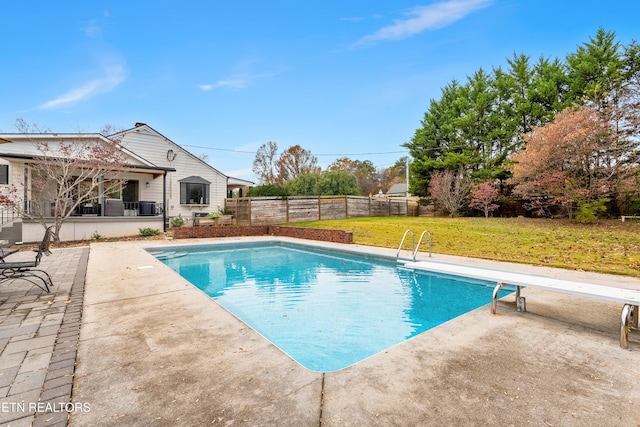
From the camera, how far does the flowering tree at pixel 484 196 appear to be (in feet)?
68.0

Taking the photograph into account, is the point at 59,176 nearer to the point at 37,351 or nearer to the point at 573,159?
the point at 37,351

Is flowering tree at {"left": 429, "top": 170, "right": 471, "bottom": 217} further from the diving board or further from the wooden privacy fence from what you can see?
the diving board

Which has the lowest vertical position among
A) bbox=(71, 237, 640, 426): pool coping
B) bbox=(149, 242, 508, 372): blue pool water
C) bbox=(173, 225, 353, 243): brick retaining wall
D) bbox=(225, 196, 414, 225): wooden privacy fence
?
bbox=(149, 242, 508, 372): blue pool water

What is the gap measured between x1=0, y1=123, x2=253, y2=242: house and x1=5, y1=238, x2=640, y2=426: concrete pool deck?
1220 centimetres

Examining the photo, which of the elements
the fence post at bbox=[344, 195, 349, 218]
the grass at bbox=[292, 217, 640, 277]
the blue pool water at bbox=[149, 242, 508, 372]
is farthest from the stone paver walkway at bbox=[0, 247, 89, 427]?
the fence post at bbox=[344, 195, 349, 218]

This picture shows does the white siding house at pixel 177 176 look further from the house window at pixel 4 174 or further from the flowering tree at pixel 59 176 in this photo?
the house window at pixel 4 174

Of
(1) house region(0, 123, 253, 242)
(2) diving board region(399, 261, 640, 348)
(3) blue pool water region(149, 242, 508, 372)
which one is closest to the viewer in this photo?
(2) diving board region(399, 261, 640, 348)

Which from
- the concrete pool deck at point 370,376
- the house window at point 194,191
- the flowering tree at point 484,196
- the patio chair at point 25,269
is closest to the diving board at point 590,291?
the concrete pool deck at point 370,376

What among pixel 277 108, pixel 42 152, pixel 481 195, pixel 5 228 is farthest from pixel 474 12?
pixel 5 228

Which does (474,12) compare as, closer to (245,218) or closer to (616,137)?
(616,137)

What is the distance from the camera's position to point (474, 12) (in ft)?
39.4

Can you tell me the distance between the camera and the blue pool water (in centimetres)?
436

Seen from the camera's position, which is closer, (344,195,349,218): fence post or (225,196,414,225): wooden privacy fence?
(225,196,414,225): wooden privacy fence

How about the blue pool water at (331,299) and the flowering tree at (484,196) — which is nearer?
the blue pool water at (331,299)
